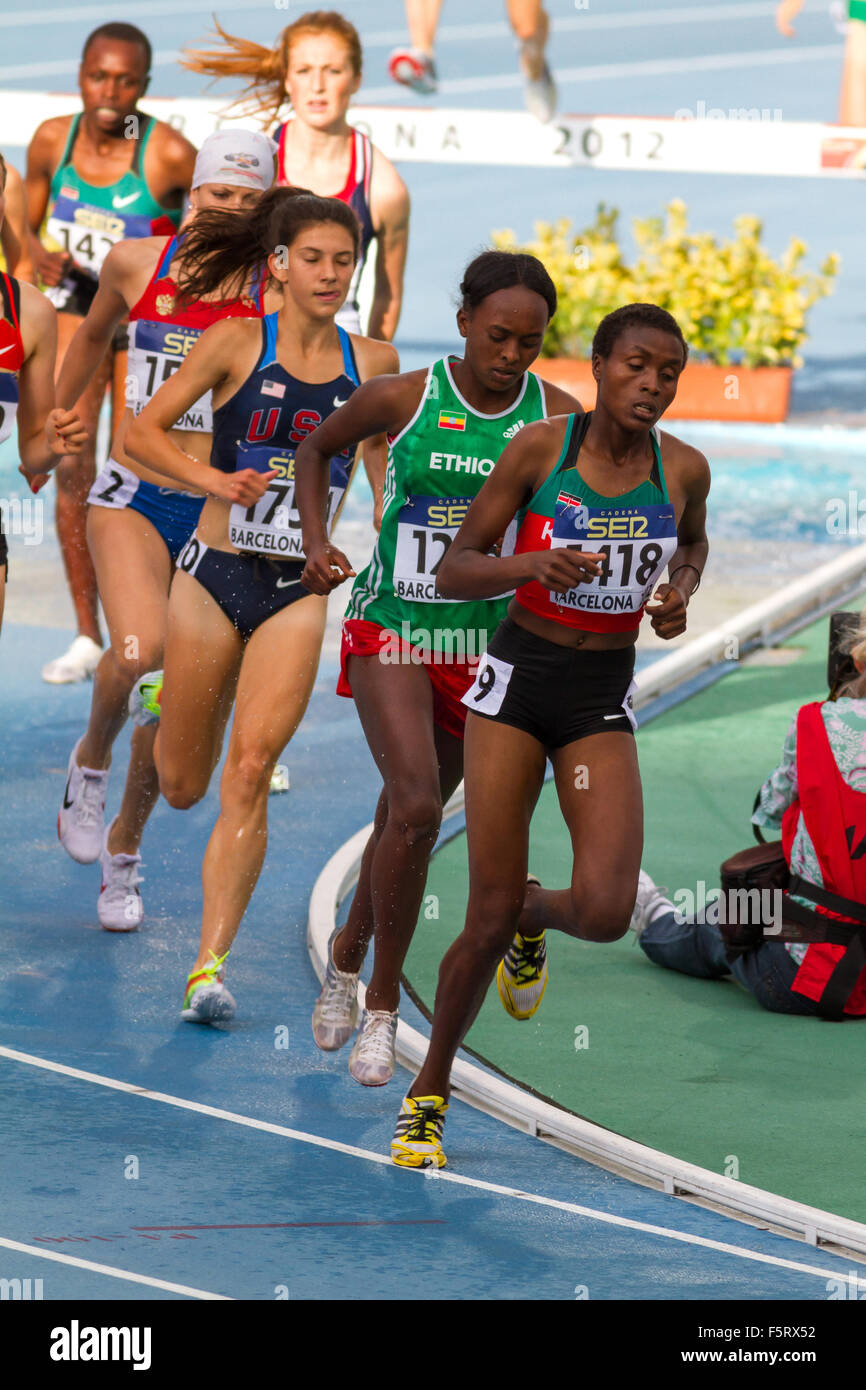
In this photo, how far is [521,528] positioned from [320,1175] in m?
1.59

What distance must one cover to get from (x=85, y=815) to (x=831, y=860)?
8.40 feet

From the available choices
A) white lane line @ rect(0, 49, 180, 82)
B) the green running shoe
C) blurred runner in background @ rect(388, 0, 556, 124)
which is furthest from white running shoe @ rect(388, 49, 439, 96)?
the green running shoe

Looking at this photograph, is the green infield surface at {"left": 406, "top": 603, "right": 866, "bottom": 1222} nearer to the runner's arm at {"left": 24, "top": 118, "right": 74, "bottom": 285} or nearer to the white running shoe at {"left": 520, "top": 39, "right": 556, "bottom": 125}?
the runner's arm at {"left": 24, "top": 118, "right": 74, "bottom": 285}

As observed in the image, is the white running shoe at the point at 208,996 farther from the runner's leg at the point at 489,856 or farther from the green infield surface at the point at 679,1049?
the runner's leg at the point at 489,856

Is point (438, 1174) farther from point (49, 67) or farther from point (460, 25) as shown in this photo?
point (460, 25)

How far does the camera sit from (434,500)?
17.1 feet

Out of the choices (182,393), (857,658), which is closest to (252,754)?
(182,393)

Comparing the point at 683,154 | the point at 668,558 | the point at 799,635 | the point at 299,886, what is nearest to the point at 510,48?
the point at 683,154

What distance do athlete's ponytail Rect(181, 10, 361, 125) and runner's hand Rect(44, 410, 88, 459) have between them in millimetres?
2600

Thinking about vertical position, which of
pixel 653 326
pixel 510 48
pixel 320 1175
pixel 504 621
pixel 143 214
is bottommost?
pixel 320 1175

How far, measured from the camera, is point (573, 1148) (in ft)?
16.6

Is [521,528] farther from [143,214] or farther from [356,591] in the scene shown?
[143,214]

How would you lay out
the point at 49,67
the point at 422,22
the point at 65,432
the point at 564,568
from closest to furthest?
the point at 564,568, the point at 65,432, the point at 422,22, the point at 49,67

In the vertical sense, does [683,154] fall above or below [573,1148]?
above
